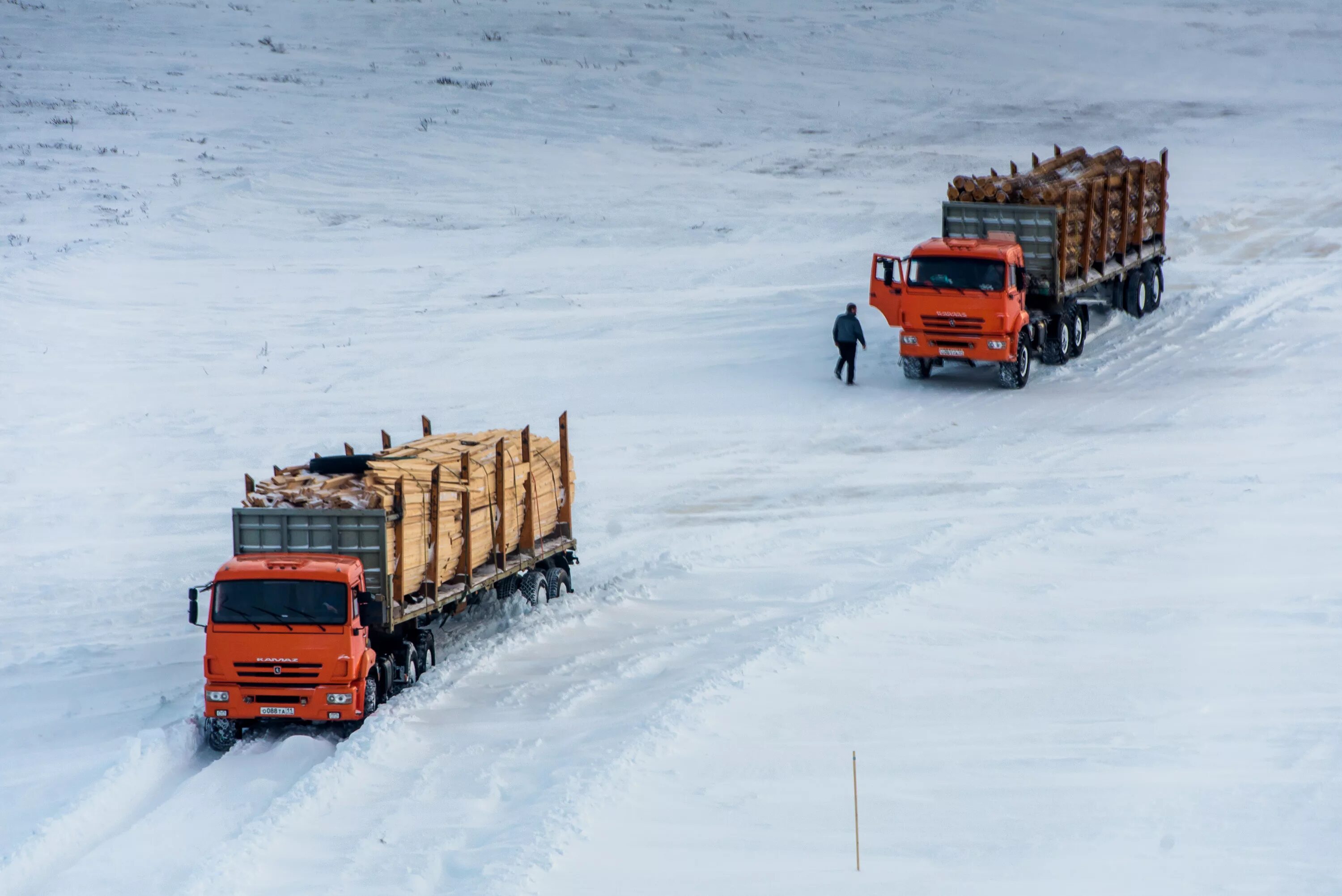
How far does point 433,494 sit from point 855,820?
591cm

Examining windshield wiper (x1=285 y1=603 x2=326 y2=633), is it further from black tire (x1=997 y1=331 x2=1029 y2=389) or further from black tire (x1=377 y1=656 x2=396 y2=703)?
black tire (x1=997 y1=331 x2=1029 y2=389)

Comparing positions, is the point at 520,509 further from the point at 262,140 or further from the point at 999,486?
the point at 262,140

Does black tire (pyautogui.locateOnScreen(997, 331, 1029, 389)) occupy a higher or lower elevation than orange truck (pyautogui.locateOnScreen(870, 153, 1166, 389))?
lower

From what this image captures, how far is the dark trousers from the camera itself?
96.6ft

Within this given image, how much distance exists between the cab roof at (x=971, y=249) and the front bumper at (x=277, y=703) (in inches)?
625

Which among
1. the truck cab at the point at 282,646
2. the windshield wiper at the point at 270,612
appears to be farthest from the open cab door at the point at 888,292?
the windshield wiper at the point at 270,612

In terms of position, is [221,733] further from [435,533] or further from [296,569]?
[435,533]

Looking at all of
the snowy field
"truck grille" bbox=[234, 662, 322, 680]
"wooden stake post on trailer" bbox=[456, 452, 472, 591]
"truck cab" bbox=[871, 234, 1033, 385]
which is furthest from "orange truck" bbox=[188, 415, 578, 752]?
"truck cab" bbox=[871, 234, 1033, 385]

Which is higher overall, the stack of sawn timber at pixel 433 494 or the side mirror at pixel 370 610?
the stack of sawn timber at pixel 433 494

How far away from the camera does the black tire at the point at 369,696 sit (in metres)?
15.3

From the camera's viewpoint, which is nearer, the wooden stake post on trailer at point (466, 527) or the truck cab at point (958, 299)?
the wooden stake post on trailer at point (466, 527)

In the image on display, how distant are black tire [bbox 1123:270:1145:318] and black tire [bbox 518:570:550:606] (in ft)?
59.4

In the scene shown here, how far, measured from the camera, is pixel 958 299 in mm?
28391

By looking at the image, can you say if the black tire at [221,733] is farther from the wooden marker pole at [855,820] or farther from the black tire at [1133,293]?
the black tire at [1133,293]
